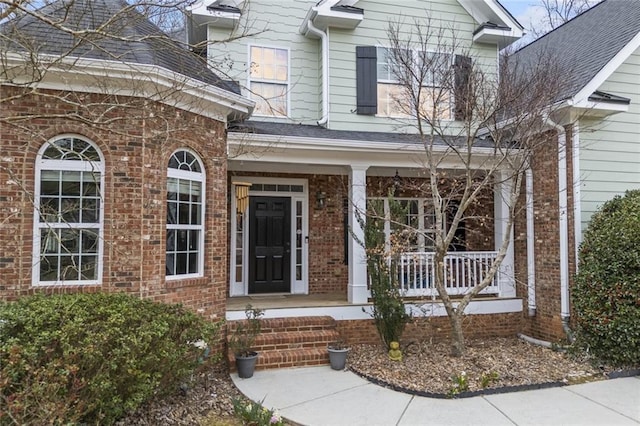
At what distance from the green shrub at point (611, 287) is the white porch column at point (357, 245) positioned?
11.0 feet

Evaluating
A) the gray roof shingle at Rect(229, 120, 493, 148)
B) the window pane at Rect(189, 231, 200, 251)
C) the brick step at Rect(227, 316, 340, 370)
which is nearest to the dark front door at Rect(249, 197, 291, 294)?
the gray roof shingle at Rect(229, 120, 493, 148)

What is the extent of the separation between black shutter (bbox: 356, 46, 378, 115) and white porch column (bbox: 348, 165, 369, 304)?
1819mm

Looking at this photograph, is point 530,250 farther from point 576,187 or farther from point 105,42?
point 105,42

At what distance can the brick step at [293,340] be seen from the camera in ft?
21.1

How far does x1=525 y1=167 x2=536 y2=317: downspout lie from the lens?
785 cm

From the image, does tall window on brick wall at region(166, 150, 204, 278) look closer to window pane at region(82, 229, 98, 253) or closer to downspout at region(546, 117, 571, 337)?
window pane at region(82, 229, 98, 253)

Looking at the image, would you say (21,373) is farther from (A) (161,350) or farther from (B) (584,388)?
(B) (584,388)

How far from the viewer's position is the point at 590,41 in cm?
891

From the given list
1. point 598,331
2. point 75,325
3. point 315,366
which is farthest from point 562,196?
point 75,325

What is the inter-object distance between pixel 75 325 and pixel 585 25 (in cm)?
1161

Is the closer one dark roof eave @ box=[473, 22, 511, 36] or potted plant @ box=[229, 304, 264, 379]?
potted plant @ box=[229, 304, 264, 379]

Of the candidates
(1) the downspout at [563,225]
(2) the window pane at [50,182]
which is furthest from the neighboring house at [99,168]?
(1) the downspout at [563,225]

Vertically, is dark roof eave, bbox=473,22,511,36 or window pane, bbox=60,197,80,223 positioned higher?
dark roof eave, bbox=473,22,511,36

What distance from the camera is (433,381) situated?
5.52m
